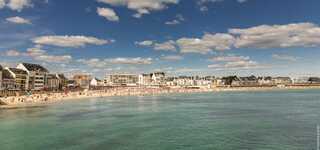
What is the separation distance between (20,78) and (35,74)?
13.7 meters

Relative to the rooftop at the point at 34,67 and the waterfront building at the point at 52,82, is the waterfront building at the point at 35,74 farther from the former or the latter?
the waterfront building at the point at 52,82

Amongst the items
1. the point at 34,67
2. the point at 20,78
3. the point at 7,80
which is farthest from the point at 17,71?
the point at 34,67

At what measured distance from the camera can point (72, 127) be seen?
130 feet

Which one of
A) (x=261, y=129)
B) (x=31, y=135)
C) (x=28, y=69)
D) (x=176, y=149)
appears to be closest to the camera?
(x=176, y=149)

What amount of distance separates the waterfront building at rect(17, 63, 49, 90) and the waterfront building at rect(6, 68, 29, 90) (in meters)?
3.37

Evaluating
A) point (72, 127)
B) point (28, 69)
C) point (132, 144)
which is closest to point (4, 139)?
point (72, 127)

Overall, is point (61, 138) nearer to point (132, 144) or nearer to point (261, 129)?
point (132, 144)

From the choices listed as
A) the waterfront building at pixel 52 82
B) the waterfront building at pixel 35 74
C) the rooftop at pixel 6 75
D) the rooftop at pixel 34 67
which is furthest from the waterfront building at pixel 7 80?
the waterfront building at pixel 52 82

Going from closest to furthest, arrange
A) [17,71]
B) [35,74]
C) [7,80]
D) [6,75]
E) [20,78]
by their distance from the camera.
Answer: [6,75]
[7,80]
[17,71]
[20,78]
[35,74]

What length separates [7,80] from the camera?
4515 inches

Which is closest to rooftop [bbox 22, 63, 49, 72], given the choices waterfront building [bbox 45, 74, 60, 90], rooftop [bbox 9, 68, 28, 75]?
A: waterfront building [bbox 45, 74, 60, 90]

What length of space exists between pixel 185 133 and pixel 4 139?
757 inches

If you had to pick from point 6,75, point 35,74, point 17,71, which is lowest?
point 6,75

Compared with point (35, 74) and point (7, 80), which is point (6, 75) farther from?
point (35, 74)
